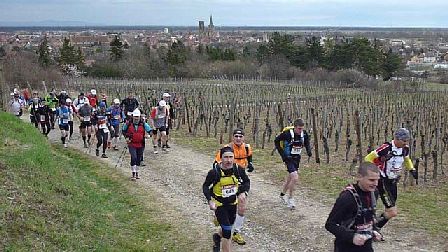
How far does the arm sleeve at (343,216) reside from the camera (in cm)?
547

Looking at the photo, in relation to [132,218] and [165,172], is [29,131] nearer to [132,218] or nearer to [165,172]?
[165,172]

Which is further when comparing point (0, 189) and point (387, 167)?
point (0, 189)

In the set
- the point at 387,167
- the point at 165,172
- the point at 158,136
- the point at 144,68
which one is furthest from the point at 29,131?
the point at 144,68

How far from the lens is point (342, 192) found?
18.4 ft

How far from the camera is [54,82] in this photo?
4588 centimetres

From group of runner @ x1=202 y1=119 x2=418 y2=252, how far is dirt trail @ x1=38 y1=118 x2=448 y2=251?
378mm

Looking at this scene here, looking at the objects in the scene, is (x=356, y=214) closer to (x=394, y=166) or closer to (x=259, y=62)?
(x=394, y=166)

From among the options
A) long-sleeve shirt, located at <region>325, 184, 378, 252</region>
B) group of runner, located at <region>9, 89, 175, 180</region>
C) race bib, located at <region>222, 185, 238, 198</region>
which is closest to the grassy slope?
group of runner, located at <region>9, 89, 175, 180</region>

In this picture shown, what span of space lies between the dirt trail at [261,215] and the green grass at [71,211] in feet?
1.72

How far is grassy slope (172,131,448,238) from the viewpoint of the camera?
10484mm

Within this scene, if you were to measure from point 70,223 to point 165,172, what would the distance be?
537 centimetres

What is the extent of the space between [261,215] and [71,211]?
3.59 m

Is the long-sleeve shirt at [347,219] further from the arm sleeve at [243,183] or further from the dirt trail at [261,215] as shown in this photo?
the dirt trail at [261,215]

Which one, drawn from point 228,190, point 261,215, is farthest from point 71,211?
point 228,190
